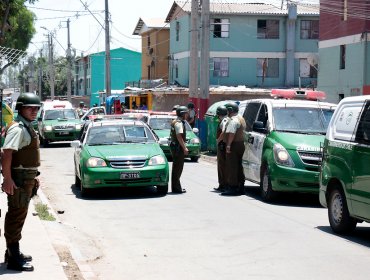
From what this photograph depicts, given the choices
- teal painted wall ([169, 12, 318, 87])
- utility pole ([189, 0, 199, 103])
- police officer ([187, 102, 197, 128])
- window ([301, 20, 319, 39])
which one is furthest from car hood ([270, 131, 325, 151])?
window ([301, 20, 319, 39])

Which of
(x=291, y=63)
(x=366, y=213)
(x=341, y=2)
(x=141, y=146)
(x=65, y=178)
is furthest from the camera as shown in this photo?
(x=291, y=63)

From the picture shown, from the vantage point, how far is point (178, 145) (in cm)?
1606

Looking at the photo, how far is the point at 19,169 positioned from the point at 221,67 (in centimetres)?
5395

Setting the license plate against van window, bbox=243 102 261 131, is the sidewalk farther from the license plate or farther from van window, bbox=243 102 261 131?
van window, bbox=243 102 261 131

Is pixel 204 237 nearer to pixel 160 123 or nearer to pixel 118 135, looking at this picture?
pixel 118 135

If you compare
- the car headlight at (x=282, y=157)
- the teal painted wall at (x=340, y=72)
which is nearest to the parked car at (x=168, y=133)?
the car headlight at (x=282, y=157)

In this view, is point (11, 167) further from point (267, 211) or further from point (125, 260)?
point (267, 211)

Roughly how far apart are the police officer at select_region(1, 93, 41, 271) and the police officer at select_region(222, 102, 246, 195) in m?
7.85

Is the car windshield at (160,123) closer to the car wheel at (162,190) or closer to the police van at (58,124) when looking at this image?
the police van at (58,124)

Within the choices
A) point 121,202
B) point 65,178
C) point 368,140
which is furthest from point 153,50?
point 368,140

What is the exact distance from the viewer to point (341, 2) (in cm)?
4250

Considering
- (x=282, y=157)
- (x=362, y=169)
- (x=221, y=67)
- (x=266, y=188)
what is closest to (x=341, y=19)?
(x=221, y=67)

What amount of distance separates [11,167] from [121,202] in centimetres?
704

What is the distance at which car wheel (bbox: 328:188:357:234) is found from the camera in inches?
422
